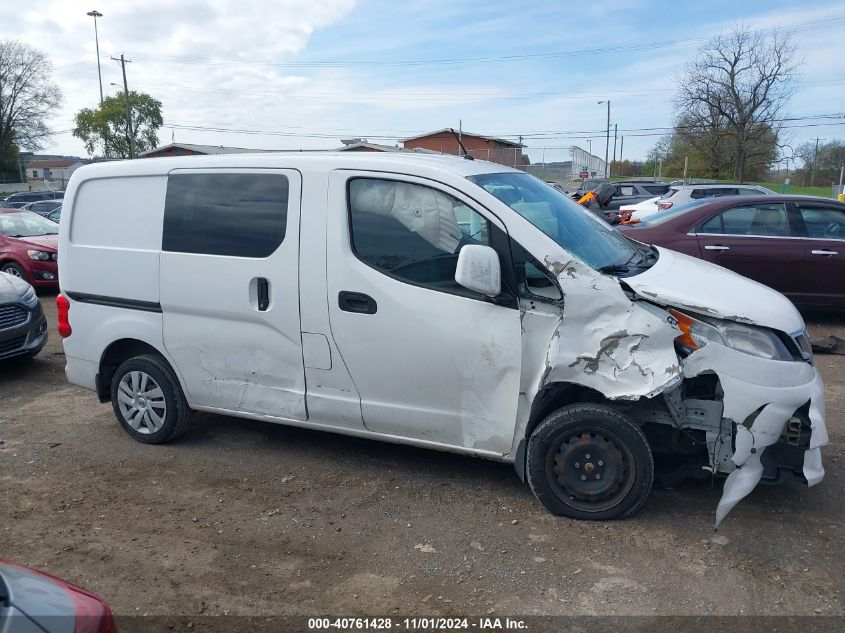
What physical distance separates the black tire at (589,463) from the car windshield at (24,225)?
11499mm

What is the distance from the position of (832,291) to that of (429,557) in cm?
653

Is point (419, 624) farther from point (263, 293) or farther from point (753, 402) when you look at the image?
point (263, 293)

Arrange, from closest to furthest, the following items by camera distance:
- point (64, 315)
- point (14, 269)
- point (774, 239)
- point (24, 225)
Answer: point (64, 315) → point (774, 239) → point (14, 269) → point (24, 225)

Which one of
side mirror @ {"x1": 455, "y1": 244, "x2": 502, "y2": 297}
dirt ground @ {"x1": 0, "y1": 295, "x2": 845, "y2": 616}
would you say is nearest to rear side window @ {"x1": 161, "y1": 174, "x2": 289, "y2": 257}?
side mirror @ {"x1": 455, "y1": 244, "x2": 502, "y2": 297}

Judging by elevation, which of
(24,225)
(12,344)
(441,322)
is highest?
(24,225)

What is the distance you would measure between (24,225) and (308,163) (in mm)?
10532

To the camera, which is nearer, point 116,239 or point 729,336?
point 729,336

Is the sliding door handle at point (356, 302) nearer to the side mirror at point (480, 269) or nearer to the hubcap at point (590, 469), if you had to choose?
the side mirror at point (480, 269)

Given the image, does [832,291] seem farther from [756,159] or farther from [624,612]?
[756,159]

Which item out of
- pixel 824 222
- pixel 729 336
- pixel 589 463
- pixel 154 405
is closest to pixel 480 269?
pixel 589 463

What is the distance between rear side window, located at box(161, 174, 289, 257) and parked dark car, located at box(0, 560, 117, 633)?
2684mm

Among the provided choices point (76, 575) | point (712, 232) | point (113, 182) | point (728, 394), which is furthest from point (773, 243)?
point (76, 575)

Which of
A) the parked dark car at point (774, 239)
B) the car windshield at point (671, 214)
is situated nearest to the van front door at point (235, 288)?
the parked dark car at point (774, 239)

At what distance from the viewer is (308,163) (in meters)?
4.24
